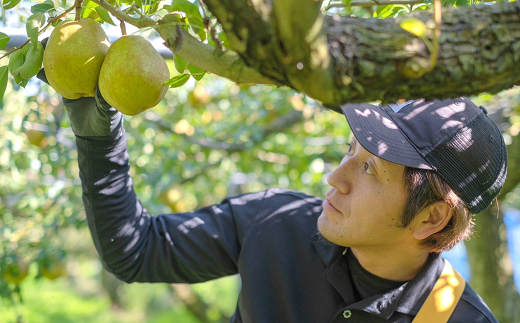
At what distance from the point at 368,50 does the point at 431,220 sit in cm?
110

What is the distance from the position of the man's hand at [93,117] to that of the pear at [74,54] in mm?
94

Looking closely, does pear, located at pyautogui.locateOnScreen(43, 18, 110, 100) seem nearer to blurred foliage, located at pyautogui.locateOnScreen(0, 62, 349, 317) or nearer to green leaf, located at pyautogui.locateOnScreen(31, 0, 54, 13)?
green leaf, located at pyautogui.locateOnScreen(31, 0, 54, 13)

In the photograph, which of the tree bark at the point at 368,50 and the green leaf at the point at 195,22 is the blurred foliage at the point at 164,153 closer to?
the green leaf at the point at 195,22

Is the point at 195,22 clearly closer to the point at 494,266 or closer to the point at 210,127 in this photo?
the point at 494,266

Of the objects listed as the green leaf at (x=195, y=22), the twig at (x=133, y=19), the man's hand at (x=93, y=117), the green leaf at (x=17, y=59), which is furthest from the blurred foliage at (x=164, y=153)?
the green leaf at (x=195, y=22)

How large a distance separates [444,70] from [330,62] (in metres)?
0.18

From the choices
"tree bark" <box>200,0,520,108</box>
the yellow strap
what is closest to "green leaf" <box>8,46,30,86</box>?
"tree bark" <box>200,0,520,108</box>

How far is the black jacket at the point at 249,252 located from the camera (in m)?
1.67

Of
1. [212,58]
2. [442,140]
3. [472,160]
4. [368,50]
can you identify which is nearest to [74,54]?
[212,58]

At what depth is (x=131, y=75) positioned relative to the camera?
113 centimetres

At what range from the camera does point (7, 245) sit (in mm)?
2672

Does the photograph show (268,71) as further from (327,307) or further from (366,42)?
(327,307)

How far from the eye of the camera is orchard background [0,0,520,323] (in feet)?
2.49

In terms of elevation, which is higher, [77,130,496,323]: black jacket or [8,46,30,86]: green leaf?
[8,46,30,86]: green leaf
